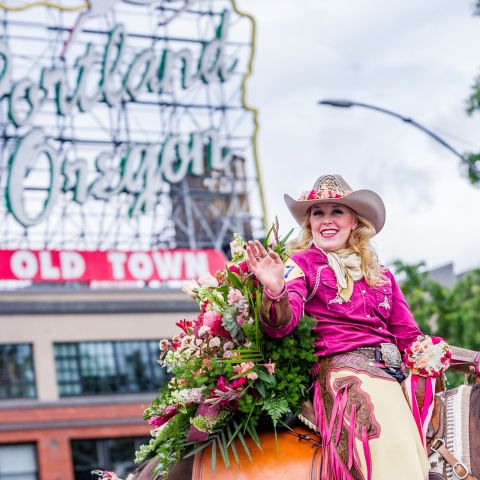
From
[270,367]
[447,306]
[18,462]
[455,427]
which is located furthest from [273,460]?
[18,462]

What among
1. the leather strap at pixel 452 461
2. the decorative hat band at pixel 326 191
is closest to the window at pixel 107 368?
the decorative hat band at pixel 326 191

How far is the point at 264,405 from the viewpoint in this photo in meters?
6.41

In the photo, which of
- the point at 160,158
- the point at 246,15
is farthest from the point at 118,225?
the point at 246,15

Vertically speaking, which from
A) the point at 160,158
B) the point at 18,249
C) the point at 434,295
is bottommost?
the point at 434,295

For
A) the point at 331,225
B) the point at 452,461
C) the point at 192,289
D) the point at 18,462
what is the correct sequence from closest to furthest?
the point at 452,461 → the point at 331,225 → the point at 192,289 → the point at 18,462

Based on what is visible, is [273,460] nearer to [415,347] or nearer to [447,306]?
[415,347]

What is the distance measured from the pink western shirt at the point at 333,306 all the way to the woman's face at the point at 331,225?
0.30 ft

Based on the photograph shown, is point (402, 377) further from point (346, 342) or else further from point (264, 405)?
point (264, 405)

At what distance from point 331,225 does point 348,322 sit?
641 mm

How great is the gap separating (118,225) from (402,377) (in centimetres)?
3194

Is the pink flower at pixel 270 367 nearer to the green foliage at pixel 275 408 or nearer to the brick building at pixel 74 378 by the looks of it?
the green foliage at pixel 275 408

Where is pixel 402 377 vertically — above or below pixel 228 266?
below

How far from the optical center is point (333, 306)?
6.67m

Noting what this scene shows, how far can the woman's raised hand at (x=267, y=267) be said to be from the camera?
615 cm
